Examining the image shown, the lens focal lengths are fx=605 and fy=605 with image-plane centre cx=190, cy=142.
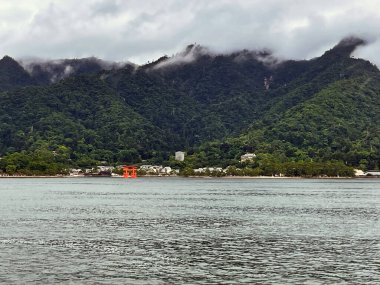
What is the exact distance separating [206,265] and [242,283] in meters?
7.75

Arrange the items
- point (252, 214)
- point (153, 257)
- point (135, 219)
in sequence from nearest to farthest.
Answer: point (153, 257) < point (135, 219) < point (252, 214)

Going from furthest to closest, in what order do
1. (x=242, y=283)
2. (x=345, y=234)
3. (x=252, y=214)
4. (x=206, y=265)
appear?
(x=252, y=214) < (x=345, y=234) < (x=206, y=265) < (x=242, y=283)

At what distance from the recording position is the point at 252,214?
348ft

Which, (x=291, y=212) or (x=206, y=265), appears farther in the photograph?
(x=291, y=212)

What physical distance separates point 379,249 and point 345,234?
13446 millimetres

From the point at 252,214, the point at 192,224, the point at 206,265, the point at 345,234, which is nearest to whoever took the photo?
the point at 206,265

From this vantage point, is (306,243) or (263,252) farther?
(306,243)

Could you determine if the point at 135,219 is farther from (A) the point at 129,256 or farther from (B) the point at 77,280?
(B) the point at 77,280

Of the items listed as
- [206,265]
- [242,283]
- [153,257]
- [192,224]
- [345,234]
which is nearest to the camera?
[242,283]

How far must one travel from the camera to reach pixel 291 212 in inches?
4350

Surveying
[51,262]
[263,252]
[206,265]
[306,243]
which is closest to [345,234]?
[306,243]

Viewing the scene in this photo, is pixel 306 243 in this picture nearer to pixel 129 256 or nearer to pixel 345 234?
pixel 345 234

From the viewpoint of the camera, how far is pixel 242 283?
46.7 metres

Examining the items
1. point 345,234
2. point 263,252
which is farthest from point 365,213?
point 263,252
